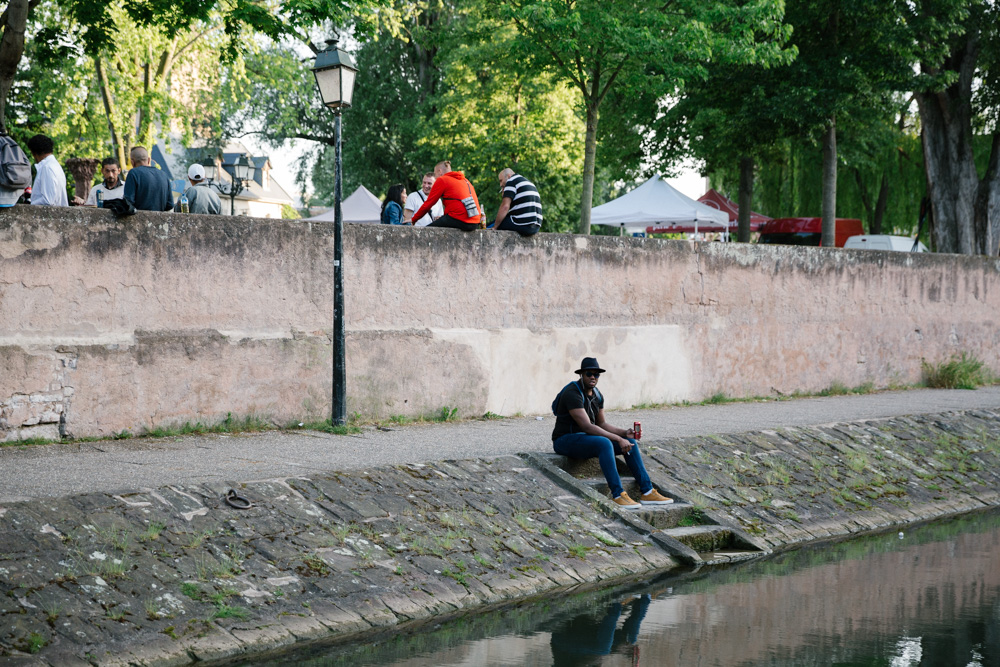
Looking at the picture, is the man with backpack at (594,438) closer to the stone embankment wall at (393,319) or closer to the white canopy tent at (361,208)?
the stone embankment wall at (393,319)

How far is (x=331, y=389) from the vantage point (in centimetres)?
1082

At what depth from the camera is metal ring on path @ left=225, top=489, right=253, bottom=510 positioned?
280 inches

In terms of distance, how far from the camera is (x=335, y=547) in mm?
7090

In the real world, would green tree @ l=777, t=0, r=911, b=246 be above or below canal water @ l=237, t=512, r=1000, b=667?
above

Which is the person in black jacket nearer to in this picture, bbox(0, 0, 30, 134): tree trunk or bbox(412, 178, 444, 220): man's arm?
bbox(0, 0, 30, 134): tree trunk

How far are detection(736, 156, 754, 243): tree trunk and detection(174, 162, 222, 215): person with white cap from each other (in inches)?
634

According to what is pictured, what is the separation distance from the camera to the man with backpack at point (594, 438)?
907 centimetres

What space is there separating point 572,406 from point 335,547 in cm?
279

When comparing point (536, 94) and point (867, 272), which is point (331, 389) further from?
point (536, 94)


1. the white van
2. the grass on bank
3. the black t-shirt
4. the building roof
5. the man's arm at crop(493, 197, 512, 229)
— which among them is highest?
the building roof

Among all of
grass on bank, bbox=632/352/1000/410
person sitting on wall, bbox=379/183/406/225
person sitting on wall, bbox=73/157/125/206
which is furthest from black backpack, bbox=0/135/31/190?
grass on bank, bbox=632/352/1000/410

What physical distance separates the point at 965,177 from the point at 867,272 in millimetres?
6805

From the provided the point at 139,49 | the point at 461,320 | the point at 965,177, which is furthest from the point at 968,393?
the point at 139,49

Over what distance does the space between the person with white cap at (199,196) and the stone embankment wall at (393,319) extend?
4.98 ft
